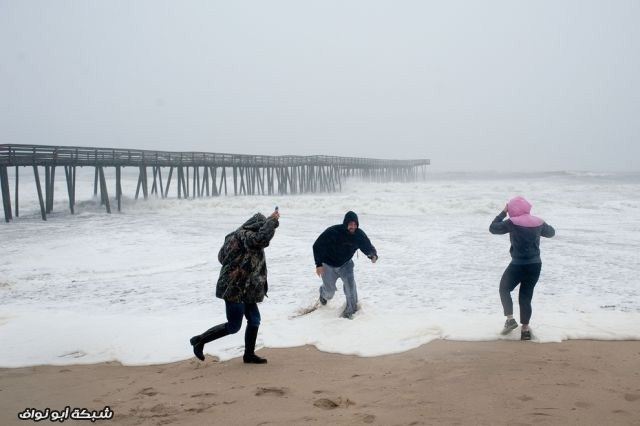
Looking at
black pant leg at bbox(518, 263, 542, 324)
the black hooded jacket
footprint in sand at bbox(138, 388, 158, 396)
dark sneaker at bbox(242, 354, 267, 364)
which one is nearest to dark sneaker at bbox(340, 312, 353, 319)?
the black hooded jacket

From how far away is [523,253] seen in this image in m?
5.29

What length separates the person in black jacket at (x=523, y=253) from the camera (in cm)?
524

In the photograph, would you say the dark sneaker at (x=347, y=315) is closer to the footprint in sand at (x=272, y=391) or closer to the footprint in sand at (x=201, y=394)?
the footprint in sand at (x=272, y=391)

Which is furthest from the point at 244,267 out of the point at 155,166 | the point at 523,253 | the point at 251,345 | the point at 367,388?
the point at 155,166

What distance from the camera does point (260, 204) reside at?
29984mm

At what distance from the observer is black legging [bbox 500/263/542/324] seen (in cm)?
529

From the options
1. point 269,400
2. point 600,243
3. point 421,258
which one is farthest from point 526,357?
point 600,243

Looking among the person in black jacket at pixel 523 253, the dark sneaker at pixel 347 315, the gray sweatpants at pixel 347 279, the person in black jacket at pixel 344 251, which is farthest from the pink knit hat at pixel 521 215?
the dark sneaker at pixel 347 315

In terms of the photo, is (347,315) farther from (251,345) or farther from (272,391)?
(272,391)

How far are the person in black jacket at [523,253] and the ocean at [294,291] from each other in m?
0.25

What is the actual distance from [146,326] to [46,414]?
2606 millimetres

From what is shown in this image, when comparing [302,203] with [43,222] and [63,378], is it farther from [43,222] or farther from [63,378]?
[63,378]

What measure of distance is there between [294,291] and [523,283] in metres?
4.04

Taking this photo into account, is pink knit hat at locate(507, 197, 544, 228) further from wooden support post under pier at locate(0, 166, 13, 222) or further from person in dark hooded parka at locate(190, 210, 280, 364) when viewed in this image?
wooden support post under pier at locate(0, 166, 13, 222)
